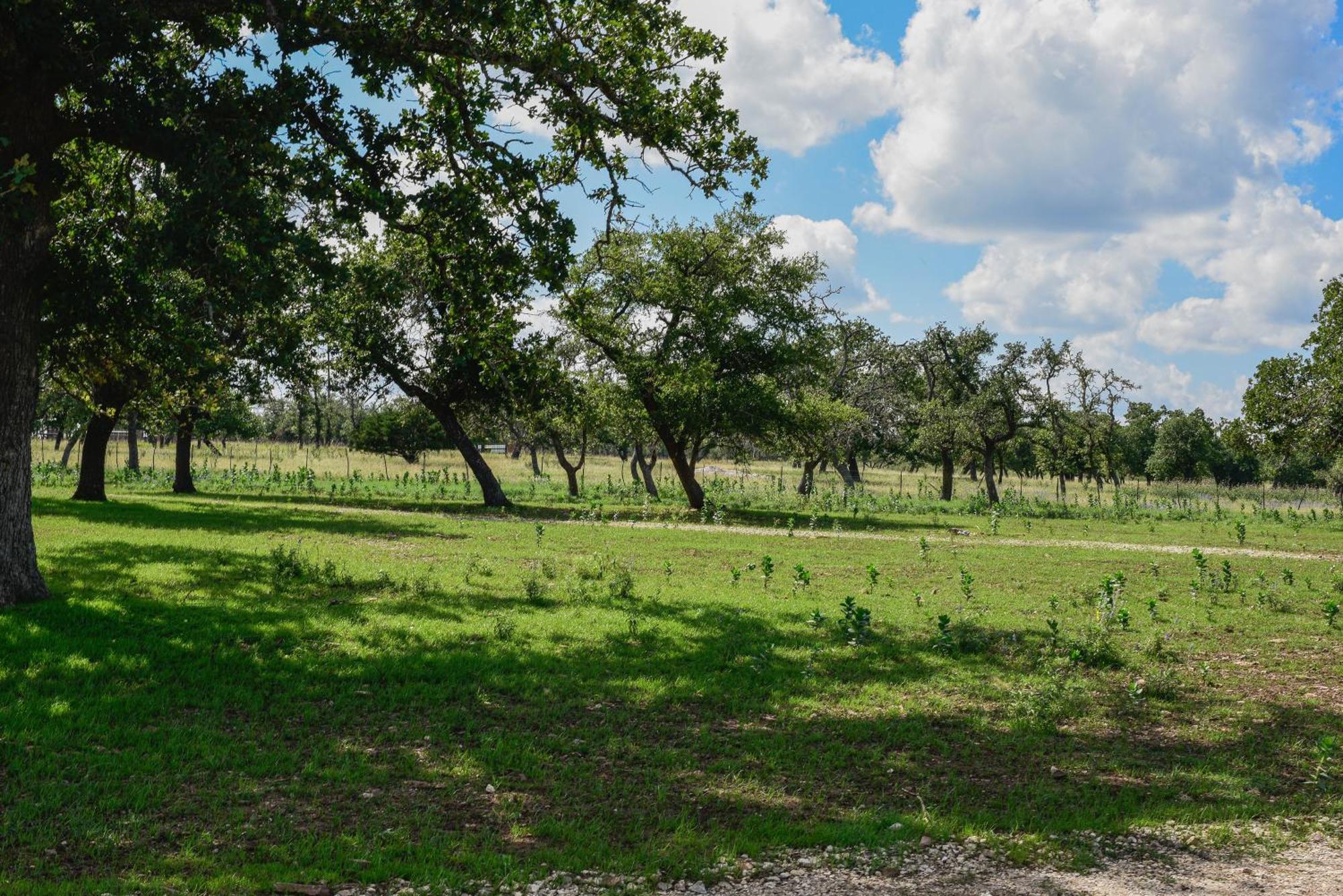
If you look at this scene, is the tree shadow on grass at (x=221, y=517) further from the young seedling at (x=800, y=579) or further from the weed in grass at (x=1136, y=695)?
the weed in grass at (x=1136, y=695)

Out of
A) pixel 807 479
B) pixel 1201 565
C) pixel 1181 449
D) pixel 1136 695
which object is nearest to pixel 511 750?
pixel 1136 695

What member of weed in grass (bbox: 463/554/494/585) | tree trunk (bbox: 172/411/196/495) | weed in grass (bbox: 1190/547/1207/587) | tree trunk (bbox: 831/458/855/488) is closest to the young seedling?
weed in grass (bbox: 463/554/494/585)

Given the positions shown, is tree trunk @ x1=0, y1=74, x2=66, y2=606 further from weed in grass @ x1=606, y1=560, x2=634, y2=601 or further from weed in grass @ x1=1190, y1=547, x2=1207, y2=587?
weed in grass @ x1=1190, y1=547, x2=1207, y2=587

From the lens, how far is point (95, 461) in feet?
90.8

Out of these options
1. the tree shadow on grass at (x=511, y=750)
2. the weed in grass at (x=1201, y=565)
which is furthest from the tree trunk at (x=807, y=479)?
the tree shadow on grass at (x=511, y=750)

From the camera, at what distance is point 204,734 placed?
7.39 metres

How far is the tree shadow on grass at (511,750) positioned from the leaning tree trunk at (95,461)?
61.8ft

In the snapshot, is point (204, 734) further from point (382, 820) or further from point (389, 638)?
point (389, 638)

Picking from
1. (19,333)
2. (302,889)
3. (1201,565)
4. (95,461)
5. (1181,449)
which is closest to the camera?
(302,889)

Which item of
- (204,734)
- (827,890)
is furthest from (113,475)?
(827,890)

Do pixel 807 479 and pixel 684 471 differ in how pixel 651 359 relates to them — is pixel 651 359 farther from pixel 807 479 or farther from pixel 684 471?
pixel 807 479

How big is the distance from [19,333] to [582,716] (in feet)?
29.1

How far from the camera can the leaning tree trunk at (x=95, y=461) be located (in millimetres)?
27469

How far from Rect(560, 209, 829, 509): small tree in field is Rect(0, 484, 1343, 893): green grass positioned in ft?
51.6
